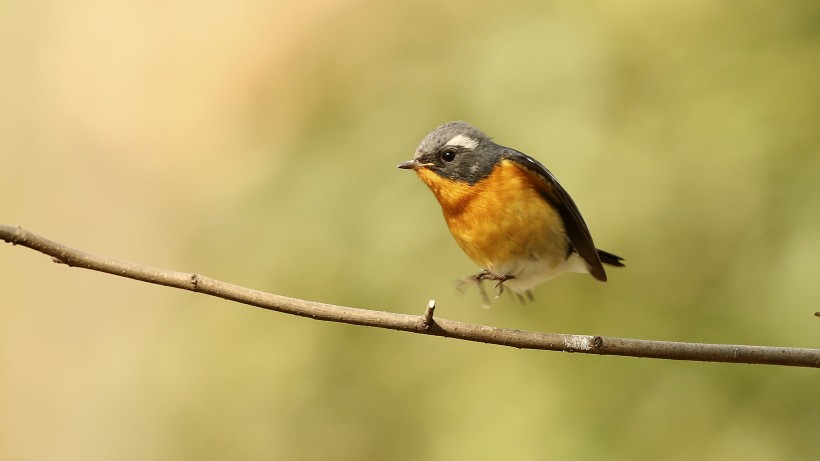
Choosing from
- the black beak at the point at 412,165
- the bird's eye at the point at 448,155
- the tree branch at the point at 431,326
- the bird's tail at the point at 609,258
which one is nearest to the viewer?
the tree branch at the point at 431,326

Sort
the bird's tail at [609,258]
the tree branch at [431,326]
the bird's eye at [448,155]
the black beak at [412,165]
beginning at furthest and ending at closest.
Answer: the bird's tail at [609,258] < the bird's eye at [448,155] < the black beak at [412,165] < the tree branch at [431,326]

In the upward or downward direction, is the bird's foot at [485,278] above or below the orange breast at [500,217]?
below

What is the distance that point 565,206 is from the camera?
305cm

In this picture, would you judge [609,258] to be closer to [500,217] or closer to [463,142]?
[500,217]

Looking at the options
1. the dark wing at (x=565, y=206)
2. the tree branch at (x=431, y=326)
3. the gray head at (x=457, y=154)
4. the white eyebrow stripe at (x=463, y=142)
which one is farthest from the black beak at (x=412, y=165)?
the tree branch at (x=431, y=326)

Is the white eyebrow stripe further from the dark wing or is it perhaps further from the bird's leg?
the bird's leg

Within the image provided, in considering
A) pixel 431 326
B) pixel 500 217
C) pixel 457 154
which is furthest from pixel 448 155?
pixel 431 326

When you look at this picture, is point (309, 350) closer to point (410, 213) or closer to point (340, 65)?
point (410, 213)

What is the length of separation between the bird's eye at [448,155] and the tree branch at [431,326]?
72 cm

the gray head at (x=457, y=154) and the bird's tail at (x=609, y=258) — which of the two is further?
the bird's tail at (x=609, y=258)

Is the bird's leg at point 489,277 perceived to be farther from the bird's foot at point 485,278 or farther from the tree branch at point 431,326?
the tree branch at point 431,326

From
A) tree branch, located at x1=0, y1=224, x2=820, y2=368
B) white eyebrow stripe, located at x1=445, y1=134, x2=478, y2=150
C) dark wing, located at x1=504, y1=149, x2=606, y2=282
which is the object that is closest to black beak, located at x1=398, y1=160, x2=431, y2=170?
white eyebrow stripe, located at x1=445, y1=134, x2=478, y2=150

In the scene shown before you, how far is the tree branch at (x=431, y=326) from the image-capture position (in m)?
2.13

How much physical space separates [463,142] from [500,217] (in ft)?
0.94
